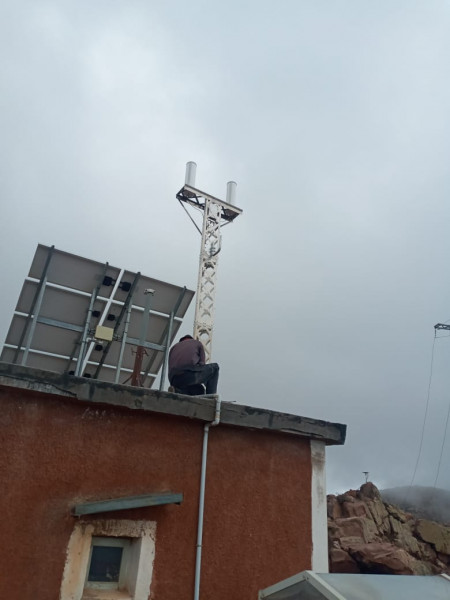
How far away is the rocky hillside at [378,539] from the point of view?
2012 centimetres

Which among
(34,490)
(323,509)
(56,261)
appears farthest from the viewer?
(56,261)

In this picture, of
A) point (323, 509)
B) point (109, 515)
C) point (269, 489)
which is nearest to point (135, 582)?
point (109, 515)

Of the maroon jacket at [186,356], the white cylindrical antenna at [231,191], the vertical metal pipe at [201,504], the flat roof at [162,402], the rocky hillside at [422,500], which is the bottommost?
the vertical metal pipe at [201,504]

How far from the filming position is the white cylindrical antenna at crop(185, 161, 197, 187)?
1744 cm

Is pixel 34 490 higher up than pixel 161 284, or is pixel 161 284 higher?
pixel 161 284

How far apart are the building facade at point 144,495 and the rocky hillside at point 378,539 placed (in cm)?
1672

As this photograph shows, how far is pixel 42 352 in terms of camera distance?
348 inches

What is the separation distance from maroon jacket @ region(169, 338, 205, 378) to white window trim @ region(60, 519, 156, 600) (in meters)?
2.24

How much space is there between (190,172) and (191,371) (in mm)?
12289

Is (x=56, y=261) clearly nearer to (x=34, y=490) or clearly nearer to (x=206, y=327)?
(x=34, y=490)

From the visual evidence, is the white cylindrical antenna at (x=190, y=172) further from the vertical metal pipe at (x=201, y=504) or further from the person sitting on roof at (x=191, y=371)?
the vertical metal pipe at (x=201, y=504)

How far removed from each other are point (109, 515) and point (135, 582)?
0.61 meters

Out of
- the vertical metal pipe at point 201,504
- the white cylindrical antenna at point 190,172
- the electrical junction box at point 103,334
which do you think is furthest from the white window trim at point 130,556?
the white cylindrical antenna at point 190,172

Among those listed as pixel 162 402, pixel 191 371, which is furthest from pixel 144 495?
pixel 191 371
